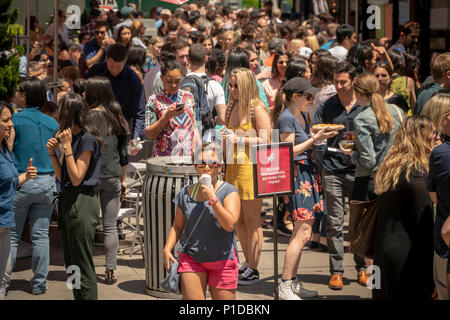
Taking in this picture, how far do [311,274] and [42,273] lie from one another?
2.73 m

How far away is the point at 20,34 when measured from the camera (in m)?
9.60

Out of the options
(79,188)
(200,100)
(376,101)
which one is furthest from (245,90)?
(79,188)

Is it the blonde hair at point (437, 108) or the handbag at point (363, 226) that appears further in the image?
the blonde hair at point (437, 108)

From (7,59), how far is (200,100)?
84.3 inches

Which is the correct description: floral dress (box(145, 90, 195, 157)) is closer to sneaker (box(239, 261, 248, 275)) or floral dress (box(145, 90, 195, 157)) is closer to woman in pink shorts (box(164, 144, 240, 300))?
sneaker (box(239, 261, 248, 275))

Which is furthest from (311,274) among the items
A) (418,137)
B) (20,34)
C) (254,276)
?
(20,34)

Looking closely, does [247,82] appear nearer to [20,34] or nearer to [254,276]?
[254,276]

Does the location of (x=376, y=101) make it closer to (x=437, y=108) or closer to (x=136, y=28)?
(x=437, y=108)

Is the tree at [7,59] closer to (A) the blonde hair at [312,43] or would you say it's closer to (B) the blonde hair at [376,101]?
(B) the blonde hair at [376,101]

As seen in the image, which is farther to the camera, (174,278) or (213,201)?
(174,278)

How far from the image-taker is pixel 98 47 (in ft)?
38.5

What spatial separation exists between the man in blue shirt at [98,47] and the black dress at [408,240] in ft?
21.9

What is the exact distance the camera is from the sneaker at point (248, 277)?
7.56 metres

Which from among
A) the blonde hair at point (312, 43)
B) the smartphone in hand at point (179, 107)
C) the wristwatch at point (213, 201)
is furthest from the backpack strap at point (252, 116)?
the blonde hair at point (312, 43)
